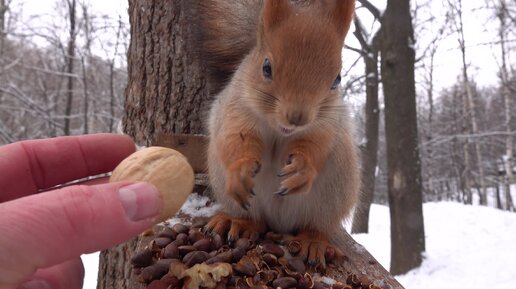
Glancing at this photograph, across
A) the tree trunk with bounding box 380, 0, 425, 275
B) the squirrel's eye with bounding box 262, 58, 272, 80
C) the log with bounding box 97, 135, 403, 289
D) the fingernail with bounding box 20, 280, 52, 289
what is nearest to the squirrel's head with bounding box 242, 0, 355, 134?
the squirrel's eye with bounding box 262, 58, 272, 80

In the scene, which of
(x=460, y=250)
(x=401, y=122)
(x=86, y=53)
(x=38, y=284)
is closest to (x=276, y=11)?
(x=38, y=284)

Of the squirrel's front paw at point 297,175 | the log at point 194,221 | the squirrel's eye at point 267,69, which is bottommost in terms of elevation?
the log at point 194,221

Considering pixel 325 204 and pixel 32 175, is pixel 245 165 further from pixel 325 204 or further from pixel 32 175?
pixel 32 175

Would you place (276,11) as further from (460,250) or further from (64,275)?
(460,250)

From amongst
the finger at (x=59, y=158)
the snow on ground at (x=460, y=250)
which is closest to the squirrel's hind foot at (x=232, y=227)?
the finger at (x=59, y=158)

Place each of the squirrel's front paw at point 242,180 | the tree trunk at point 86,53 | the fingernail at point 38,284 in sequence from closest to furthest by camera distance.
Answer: the fingernail at point 38,284, the squirrel's front paw at point 242,180, the tree trunk at point 86,53

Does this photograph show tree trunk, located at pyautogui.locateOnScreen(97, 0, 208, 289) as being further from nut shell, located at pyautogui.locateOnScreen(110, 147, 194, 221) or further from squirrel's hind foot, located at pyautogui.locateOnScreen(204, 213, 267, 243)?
nut shell, located at pyautogui.locateOnScreen(110, 147, 194, 221)

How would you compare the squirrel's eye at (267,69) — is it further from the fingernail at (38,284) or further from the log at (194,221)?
the fingernail at (38,284)
